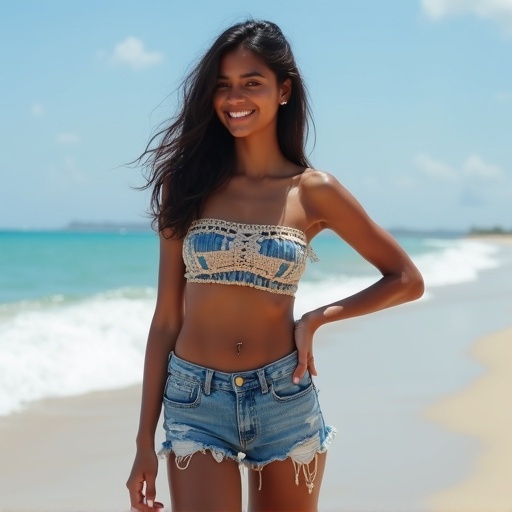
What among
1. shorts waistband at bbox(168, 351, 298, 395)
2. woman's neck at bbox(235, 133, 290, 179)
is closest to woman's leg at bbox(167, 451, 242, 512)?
shorts waistband at bbox(168, 351, 298, 395)

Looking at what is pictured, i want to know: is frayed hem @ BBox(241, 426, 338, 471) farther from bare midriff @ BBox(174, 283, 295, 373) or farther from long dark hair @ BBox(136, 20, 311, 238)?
long dark hair @ BBox(136, 20, 311, 238)

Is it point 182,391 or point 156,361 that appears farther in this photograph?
point 156,361

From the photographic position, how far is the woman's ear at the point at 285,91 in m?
3.43

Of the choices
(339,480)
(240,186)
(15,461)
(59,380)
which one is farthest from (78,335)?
(240,186)

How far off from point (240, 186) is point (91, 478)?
2.89m

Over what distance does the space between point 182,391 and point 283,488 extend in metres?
0.49

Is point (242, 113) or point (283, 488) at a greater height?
point (242, 113)

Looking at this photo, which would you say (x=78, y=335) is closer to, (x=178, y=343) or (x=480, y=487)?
(x=480, y=487)

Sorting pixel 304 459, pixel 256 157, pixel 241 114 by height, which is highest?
pixel 241 114

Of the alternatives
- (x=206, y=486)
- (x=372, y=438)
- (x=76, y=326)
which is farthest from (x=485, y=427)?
(x=76, y=326)

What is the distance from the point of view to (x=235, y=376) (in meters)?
2.96

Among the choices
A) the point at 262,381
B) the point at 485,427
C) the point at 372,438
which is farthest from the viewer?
the point at 485,427

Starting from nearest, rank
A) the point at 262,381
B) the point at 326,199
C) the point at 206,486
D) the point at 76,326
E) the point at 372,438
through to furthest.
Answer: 1. the point at 206,486
2. the point at 262,381
3. the point at 326,199
4. the point at 372,438
5. the point at 76,326

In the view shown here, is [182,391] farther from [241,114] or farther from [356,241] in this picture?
[241,114]
